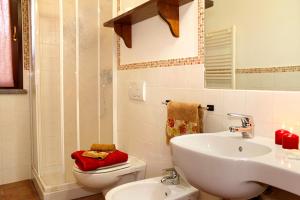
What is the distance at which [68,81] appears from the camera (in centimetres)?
221

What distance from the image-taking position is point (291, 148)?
959 mm

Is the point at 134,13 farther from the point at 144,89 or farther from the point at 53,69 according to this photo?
the point at 53,69

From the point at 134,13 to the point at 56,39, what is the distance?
2.61 feet

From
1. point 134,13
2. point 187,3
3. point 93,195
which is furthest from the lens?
point 93,195

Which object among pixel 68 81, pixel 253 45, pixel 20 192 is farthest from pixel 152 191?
pixel 20 192

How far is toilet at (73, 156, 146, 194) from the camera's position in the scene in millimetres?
1767

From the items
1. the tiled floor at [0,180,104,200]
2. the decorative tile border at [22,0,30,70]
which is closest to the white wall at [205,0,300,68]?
the tiled floor at [0,180,104,200]

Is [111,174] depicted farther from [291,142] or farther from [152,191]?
[291,142]

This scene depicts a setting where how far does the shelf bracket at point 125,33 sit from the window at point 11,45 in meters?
1.23

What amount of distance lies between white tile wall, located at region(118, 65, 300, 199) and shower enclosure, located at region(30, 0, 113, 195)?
0.72 feet

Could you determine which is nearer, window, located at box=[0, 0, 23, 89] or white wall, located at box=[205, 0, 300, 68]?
white wall, located at box=[205, 0, 300, 68]

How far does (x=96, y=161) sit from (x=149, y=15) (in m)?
1.08

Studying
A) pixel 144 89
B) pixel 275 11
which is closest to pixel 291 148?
pixel 275 11

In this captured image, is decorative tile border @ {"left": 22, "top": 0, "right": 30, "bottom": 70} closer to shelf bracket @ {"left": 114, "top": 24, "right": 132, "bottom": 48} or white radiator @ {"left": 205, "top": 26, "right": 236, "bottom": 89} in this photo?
shelf bracket @ {"left": 114, "top": 24, "right": 132, "bottom": 48}
